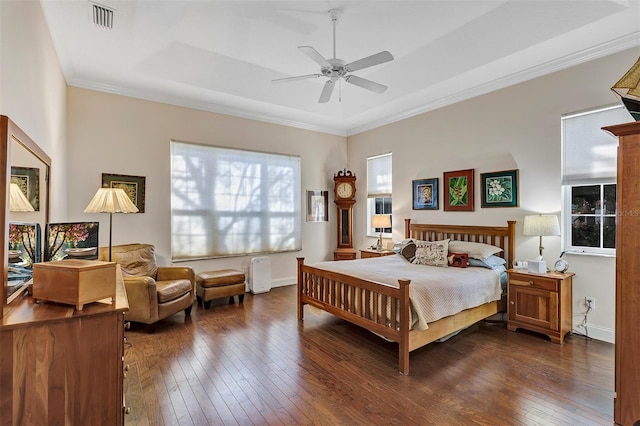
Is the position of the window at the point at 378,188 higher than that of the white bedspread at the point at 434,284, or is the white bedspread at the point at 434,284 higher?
the window at the point at 378,188

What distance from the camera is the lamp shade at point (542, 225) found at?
335 cm

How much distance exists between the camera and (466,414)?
6.83 feet

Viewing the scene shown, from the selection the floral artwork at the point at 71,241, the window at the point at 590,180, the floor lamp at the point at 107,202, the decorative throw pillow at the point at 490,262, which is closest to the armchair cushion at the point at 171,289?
the floor lamp at the point at 107,202

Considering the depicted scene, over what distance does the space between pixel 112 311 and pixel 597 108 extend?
176 inches

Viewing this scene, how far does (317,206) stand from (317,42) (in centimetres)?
324

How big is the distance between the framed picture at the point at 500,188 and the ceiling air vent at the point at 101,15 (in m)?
4.52

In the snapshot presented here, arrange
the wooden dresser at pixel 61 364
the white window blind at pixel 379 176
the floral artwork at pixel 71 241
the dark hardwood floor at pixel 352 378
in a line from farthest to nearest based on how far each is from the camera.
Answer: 1. the white window blind at pixel 379 176
2. the dark hardwood floor at pixel 352 378
3. the floral artwork at pixel 71 241
4. the wooden dresser at pixel 61 364

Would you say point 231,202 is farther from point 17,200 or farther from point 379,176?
point 17,200

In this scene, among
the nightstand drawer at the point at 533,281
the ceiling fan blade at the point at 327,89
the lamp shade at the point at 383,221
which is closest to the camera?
the nightstand drawer at the point at 533,281

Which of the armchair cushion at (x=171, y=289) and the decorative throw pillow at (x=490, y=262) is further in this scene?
the decorative throw pillow at (x=490, y=262)

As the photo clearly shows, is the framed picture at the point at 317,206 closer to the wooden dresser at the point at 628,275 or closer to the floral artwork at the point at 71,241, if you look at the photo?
the floral artwork at the point at 71,241

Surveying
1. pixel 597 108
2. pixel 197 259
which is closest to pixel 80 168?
pixel 197 259

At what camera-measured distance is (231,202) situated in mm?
5125

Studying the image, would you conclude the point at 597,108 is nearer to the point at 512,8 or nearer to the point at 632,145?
the point at 512,8
